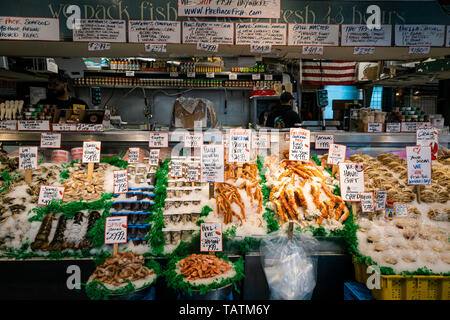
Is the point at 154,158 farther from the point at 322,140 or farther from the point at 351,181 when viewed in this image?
the point at 351,181

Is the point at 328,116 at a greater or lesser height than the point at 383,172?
greater

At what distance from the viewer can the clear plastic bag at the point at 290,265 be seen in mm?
2305

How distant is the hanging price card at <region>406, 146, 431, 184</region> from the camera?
285 centimetres

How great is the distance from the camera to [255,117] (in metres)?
7.84

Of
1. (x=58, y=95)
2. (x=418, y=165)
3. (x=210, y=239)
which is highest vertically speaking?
(x=58, y=95)

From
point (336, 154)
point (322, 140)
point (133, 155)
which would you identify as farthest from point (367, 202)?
point (133, 155)

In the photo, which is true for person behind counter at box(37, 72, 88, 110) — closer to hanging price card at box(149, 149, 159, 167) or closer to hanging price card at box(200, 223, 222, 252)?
hanging price card at box(149, 149, 159, 167)

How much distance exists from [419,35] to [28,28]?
11.8 ft

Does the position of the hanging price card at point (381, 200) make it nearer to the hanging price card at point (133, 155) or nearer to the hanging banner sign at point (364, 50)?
the hanging banner sign at point (364, 50)

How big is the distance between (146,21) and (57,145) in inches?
58.9

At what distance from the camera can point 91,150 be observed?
307 centimetres

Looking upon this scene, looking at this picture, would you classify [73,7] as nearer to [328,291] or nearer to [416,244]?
[328,291]
